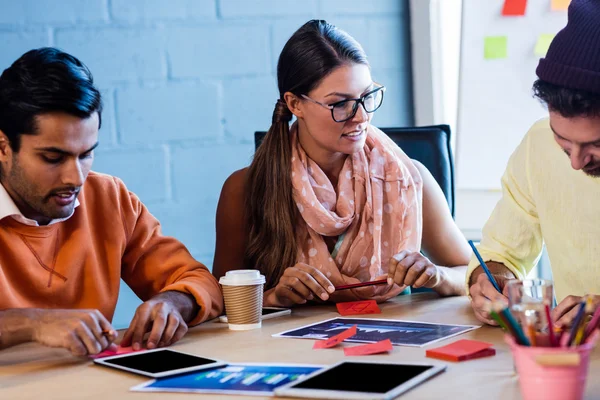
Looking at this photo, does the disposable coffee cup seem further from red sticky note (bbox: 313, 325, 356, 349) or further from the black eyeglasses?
the black eyeglasses

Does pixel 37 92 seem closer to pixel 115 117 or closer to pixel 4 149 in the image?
pixel 4 149

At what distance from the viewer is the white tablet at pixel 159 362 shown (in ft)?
3.99

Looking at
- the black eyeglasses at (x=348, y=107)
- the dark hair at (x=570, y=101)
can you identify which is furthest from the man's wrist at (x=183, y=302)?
the dark hair at (x=570, y=101)

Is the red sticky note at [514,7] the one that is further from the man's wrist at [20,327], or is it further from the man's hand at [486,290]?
the man's wrist at [20,327]

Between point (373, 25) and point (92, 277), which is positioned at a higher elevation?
point (373, 25)

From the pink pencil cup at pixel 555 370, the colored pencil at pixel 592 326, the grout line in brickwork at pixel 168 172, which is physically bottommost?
the pink pencil cup at pixel 555 370

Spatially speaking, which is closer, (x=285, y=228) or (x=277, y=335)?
(x=277, y=335)

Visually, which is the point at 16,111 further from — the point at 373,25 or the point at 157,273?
the point at 373,25

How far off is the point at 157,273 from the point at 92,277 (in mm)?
141

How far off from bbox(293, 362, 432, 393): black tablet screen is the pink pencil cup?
0.20 m

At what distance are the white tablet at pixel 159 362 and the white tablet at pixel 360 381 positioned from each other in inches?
7.7

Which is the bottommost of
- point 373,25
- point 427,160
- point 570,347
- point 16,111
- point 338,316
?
point 338,316

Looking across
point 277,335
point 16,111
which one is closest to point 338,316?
point 277,335

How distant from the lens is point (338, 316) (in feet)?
5.32
